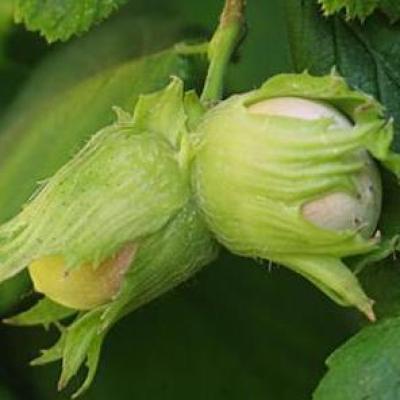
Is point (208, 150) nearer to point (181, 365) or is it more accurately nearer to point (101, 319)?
point (101, 319)

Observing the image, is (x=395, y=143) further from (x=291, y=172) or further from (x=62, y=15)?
(x=62, y=15)

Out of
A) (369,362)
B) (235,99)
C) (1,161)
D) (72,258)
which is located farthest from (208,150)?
(1,161)

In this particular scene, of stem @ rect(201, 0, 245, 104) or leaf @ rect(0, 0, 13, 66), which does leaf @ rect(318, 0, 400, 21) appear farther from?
leaf @ rect(0, 0, 13, 66)

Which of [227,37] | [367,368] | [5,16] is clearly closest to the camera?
[367,368]

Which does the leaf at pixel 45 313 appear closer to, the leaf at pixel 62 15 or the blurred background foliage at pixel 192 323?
the leaf at pixel 62 15

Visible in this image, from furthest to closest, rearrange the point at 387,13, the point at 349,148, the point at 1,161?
the point at 1,161 < the point at 387,13 < the point at 349,148

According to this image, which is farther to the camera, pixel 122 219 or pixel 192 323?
pixel 192 323

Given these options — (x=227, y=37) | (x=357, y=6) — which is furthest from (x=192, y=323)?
(x=357, y=6)
